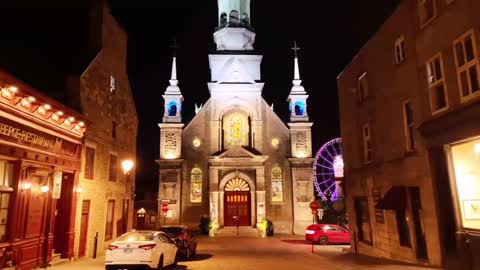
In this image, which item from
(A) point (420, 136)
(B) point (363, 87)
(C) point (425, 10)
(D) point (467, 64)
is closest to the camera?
(D) point (467, 64)

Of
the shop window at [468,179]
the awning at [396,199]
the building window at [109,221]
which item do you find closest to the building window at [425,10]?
the shop window at [468,179]

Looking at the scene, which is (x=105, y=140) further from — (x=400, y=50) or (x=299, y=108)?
(x=299, y=108)

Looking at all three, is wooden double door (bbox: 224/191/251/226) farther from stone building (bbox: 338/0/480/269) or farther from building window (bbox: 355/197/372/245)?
building window (bbox: 355/197/372/245)

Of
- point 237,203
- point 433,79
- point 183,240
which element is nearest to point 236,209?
point 237,203

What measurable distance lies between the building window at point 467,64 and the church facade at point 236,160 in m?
26.6

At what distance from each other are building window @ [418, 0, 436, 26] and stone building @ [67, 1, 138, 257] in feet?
46.1

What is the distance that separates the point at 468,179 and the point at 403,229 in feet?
14.9

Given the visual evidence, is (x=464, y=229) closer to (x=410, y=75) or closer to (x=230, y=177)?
(x=410, y=75)

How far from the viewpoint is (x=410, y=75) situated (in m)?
14.0

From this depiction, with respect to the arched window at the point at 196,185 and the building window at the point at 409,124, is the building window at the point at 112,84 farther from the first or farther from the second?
the arched window at the point at 196,185

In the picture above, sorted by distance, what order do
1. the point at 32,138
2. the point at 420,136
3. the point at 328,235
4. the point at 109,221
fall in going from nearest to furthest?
the point at 420,136 → the point at 32,138 → the point at 109,221 → the point at 328,235

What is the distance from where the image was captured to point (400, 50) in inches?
593

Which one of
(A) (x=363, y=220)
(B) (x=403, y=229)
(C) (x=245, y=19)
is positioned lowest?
(B) (x=403, y=229)

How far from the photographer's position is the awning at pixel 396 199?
14.5m
